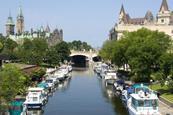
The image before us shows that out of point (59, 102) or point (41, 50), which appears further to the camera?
point (41, 50)

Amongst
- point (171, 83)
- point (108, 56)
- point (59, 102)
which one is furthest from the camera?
point (108, 56)

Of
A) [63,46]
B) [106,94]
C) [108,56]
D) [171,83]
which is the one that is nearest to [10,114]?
[171,83]

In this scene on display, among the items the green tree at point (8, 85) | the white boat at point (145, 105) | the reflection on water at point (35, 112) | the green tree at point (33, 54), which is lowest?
the reflection on water at point (35, 112)

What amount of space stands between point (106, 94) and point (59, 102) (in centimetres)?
1286

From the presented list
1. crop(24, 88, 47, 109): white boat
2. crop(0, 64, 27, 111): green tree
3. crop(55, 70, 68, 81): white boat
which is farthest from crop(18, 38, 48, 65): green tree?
crop(0, 64, 27, 111): green tree

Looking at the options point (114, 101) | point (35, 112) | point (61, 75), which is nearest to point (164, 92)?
point (114, 101)

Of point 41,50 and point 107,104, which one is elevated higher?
point 41,50

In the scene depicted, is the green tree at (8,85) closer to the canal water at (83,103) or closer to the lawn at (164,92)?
the canal water at (83,103)

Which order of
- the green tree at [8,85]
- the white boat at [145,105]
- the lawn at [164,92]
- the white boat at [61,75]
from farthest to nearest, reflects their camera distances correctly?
the white boat at [61,75]
the lawn at [164,92]
the white boat at [145,105]
the green tree at [8,85]

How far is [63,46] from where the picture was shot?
188 m

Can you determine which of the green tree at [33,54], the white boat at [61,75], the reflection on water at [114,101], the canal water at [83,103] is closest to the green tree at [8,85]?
the canal water at [83,103]

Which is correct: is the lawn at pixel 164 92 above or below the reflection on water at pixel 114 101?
above

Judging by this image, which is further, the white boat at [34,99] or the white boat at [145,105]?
the white boat at [34,99]

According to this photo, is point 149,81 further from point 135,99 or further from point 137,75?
point 135,99
